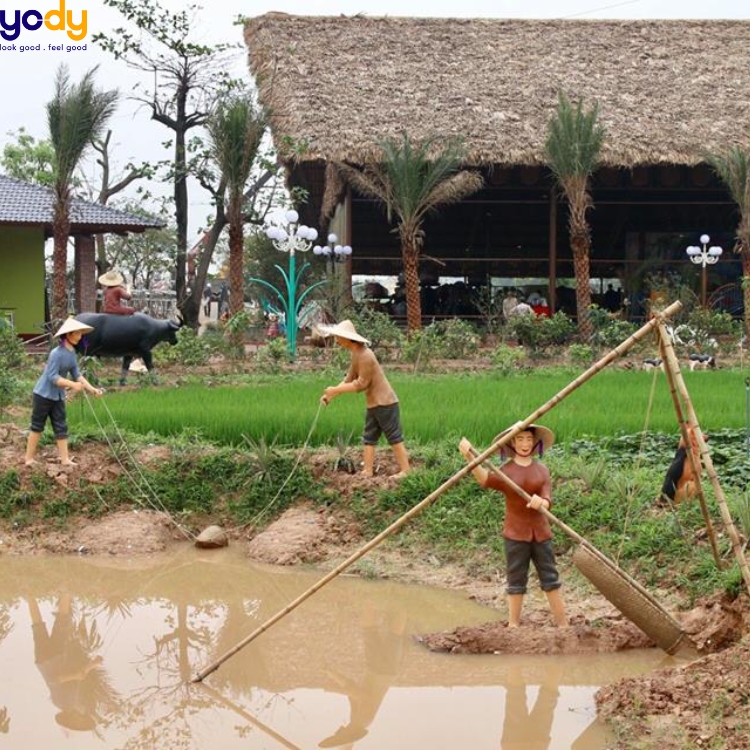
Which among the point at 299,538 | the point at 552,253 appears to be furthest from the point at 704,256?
the point at 299,538

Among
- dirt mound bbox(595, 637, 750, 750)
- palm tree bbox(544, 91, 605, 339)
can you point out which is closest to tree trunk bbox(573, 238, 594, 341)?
palm tree bbox(544, 91, 605, 339)

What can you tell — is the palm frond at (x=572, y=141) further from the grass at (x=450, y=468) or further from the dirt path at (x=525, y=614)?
the dirt path at (x=525, y=614)

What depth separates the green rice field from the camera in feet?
34.0

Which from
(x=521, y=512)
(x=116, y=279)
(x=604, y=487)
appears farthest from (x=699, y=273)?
(x=521, y=512)

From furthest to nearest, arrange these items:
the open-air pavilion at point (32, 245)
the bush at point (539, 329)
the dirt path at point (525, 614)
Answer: the open-air pavilion at point (32, 245) < the bush at point (539, 329) < the dirt path at point (525, 614)

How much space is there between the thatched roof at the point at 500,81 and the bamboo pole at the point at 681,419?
539 inches

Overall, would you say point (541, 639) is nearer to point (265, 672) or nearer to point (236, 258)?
point (265, 672)

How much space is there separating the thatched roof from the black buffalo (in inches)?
232

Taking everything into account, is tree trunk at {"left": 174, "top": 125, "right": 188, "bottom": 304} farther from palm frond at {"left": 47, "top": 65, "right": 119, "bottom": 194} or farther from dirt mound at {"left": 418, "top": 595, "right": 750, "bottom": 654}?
dirt mound at {"left": 418, "top": 595, "right": 750, "bottom": 654}

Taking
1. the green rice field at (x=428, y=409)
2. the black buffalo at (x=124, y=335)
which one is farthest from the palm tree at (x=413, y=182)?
the black buffalo at (x=124, y=335)

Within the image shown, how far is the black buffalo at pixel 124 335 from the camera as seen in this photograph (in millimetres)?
14359

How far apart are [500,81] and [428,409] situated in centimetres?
1210

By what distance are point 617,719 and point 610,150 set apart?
52.0 ft

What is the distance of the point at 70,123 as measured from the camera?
17359mm
